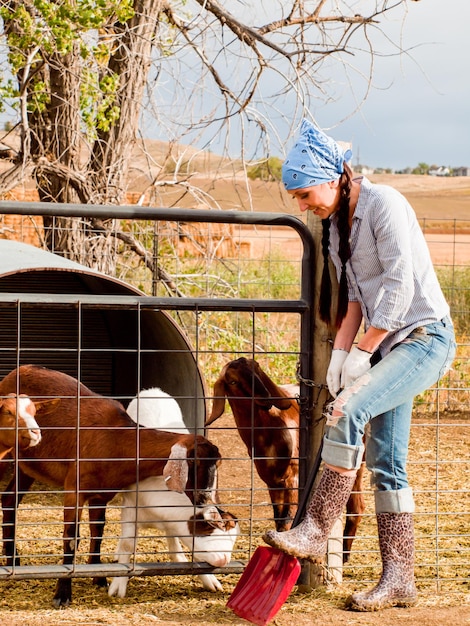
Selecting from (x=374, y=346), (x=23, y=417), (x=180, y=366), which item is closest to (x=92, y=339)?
(x=180, y=366)

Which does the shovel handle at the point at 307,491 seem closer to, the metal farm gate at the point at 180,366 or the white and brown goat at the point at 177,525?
the metal farm gate at the point at 180,366

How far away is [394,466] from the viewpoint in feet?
11.7

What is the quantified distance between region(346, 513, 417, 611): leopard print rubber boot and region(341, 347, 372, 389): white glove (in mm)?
557

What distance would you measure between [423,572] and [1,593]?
6.27 feet

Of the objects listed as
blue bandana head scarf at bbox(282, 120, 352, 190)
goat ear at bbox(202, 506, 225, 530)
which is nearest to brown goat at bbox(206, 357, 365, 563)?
goat ear at bbox(202, 506, 225, 530)

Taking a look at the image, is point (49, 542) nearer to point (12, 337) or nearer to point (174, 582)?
point (174, 582)

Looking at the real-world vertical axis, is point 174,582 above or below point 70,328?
below

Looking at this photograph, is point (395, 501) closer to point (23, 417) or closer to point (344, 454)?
point (344, 454)

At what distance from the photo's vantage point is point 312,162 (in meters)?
3.35

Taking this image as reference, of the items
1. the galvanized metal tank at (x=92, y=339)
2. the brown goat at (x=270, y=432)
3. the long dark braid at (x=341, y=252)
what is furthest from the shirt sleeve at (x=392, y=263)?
the galvanized metal tank at (x=92, y=339)

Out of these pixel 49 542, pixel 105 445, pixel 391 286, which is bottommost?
pixel 49 542

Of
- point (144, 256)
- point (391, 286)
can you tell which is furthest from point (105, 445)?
point (144, 256)

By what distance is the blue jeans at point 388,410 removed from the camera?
3373 millimetres

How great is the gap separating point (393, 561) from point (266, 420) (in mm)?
1896
